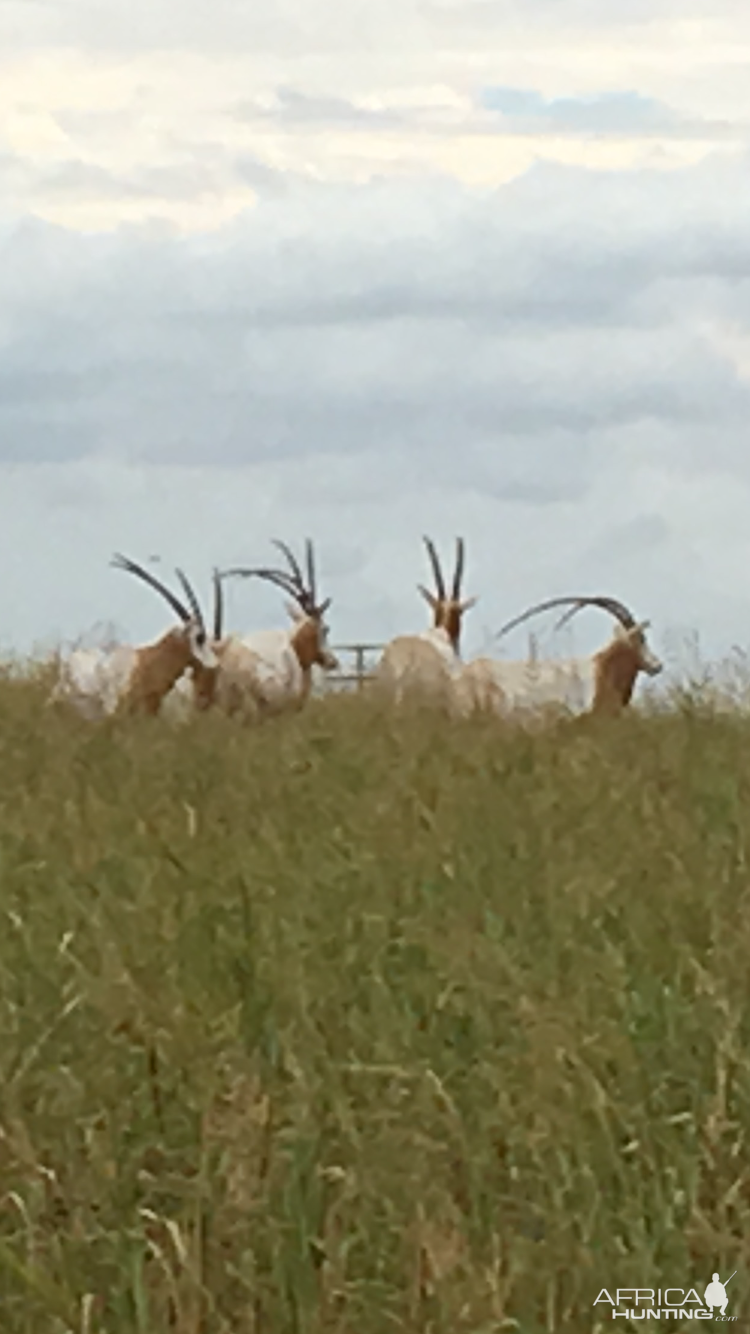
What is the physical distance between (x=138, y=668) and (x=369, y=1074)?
8.85 m

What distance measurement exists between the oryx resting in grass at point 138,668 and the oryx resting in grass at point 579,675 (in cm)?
141

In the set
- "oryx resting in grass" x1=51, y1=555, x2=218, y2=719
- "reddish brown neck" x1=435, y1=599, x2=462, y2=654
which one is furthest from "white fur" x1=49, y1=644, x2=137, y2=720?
"reddish brown neck" x1=435, y1=599, x2=462, y2=654

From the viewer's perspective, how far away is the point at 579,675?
12281 mm

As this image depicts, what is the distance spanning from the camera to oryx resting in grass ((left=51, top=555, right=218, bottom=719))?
11.4 metres

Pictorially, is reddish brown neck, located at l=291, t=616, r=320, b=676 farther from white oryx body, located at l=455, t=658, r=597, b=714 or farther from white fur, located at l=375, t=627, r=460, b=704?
white oryx body, located at l=455, t=658, r=597, b=714

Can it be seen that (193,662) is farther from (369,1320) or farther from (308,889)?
(369,1320)

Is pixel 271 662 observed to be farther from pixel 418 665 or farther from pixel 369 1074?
pixel 369 1074

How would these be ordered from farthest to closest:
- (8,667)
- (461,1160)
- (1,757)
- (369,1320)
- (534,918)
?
(8,667) < (1,757) < (534,918) < (461,1160) < (369,1320)

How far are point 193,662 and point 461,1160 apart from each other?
9.24m

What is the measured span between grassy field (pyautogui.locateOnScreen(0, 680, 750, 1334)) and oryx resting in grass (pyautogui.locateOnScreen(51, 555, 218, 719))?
683 cm

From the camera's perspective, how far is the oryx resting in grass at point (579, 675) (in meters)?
11.4

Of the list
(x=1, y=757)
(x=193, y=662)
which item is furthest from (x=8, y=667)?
(x=1, y=757)

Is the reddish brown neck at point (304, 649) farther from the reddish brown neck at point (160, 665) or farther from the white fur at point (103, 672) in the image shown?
the reddish brown neck at point (160, 665)

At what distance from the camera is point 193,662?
39.2 feet
